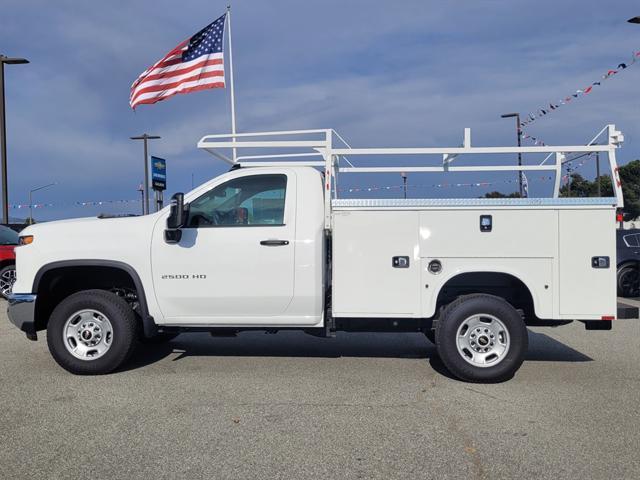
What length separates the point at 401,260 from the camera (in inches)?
224

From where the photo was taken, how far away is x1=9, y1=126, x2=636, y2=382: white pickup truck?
Result: 5.59m

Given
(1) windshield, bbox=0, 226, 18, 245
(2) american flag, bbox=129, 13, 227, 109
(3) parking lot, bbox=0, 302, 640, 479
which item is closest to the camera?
(3) parking lot, bbox=0, 302, 640, 479

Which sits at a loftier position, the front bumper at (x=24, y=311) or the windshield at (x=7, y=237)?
the windshield at (x=7, y=237)

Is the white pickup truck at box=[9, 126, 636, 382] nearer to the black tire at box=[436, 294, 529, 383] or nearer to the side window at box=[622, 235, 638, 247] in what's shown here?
the black tire at box=[436, 294, 529, 383]

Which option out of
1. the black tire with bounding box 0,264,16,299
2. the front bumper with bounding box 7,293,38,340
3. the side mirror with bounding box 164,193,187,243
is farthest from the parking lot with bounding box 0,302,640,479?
the black tire with bounding box 0,264,16,299

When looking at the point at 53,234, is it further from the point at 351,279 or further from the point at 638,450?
the point at 638,450

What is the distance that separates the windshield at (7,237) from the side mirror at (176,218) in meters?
8.04

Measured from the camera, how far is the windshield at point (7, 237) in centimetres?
1225

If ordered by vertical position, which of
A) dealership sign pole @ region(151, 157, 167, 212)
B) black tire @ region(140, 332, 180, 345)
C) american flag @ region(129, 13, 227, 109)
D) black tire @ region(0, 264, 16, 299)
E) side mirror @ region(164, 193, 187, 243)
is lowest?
black tire @ region(140, 332, 180, 345)

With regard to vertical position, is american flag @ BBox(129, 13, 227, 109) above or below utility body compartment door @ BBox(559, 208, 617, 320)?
above

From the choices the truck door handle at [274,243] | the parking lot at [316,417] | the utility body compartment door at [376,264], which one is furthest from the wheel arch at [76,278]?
the utility body compartment door at [376,264]

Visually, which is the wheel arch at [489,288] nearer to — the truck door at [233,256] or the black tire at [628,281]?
the truck door at [233,256]

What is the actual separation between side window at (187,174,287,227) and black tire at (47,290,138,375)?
3.78ft

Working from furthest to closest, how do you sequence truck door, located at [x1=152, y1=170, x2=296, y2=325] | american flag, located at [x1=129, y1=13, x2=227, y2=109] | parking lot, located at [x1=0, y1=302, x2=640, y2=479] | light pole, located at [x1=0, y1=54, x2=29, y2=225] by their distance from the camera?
light pole, located at [x1=0, y1=54, x2=29, y2=225] < american flag, located at [x1=129, y1=13, x2=227, y2=109] < truck door, located at [x1=152, y1=170, x2=296, y2=325] < parking lot, located at [x1=0, y1=302, x2=640, y2=479]
